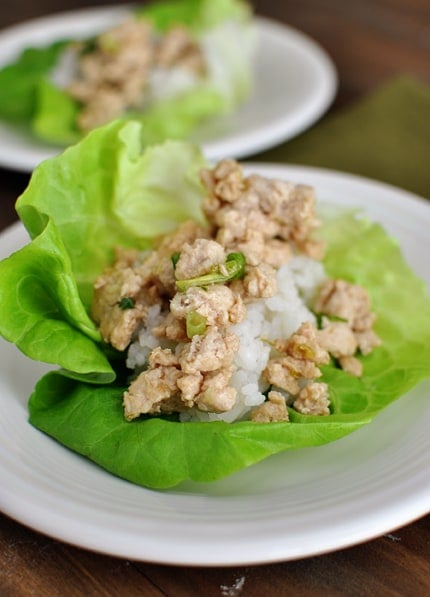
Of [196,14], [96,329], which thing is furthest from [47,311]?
[196,14]

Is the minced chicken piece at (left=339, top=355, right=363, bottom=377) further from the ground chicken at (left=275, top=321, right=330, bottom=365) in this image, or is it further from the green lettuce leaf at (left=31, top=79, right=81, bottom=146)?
the green lettuce leaf at (left=31, top=79, right=81, bottom=146)

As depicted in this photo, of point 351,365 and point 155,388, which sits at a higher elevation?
point 155,388

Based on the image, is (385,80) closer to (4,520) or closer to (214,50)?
(214,50)

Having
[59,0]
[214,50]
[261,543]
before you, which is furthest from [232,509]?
[59,0]

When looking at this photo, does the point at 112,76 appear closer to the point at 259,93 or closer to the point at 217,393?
the point at 259,93

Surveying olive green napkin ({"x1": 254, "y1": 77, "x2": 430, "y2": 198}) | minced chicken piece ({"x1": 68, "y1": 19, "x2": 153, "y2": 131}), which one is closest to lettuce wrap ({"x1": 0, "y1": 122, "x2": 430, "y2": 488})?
olive green napkin ({"x1": 254, "y1": 77, "x2": 430, "y2": 198})
